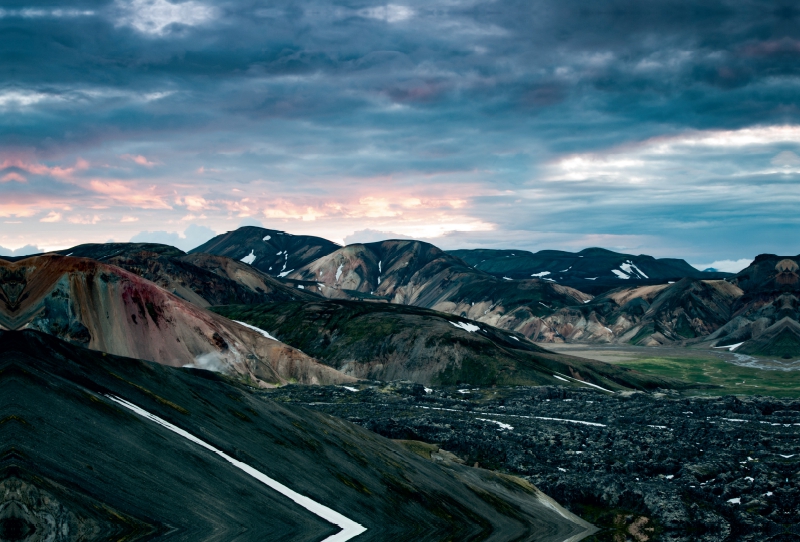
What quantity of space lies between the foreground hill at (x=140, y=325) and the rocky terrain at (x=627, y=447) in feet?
62.2

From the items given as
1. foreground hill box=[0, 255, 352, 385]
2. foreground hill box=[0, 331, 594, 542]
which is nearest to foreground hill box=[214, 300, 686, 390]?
foreground hill box=[0, 255, 352, 385]

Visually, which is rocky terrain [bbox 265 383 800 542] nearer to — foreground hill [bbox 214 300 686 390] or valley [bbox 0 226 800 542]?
valley [bbox 0 226 800 542]

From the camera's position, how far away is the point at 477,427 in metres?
87.7

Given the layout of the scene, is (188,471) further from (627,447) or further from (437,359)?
(437,359)

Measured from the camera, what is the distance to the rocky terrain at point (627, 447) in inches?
2163

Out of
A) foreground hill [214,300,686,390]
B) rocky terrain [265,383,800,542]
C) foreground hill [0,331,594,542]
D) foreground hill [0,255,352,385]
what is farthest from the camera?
foreground hill [214,300,686,390]

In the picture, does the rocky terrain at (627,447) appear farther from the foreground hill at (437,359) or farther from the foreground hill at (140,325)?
the foreground hill at (437,359)

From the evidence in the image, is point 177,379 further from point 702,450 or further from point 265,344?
point 265,344

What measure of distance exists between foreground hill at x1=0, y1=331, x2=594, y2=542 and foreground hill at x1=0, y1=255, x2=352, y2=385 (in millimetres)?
50601

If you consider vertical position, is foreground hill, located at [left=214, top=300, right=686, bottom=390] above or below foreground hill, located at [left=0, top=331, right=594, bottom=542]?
below

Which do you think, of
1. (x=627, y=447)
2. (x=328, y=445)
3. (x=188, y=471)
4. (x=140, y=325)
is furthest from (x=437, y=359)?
(x=188, y=471)

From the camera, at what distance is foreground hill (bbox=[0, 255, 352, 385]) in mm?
97625

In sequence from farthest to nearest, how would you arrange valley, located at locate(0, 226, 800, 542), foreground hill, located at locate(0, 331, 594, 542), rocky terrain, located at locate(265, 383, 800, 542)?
1. rocky terrain, located at locate(265, 383, 800, 542)
2. valley, located at locate(0, 226, 800, 542)
3. foreground hill, located at locate(0, 331, 594, 542)

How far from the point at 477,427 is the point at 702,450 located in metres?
26.1
